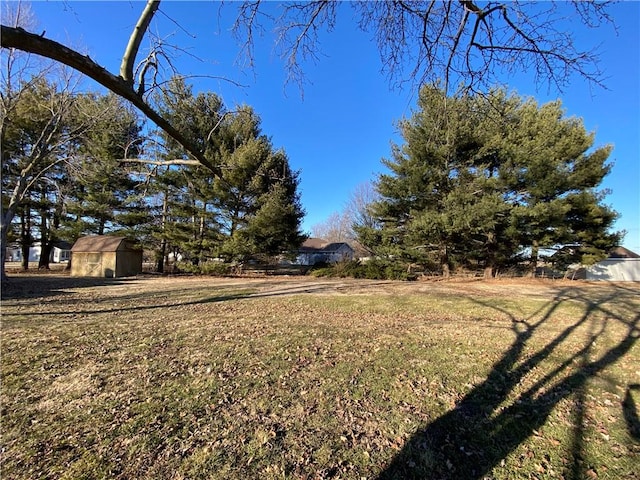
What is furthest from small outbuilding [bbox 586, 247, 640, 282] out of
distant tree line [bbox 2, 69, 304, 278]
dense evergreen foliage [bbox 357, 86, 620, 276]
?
distant tree line [bbox 2, 69, 304, 278]

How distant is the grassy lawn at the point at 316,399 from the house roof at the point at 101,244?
1256 centimetres

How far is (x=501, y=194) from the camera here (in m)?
16.1

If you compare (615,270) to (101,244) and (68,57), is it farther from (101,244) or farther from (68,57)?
(101,244)

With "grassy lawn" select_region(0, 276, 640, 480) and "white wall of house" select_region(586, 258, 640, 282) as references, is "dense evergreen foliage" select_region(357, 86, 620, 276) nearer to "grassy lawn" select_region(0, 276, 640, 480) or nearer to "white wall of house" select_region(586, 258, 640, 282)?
Answer: "white wall of house" select_region(586, 258, 640, 282)

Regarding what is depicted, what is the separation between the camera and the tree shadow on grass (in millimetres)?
2203

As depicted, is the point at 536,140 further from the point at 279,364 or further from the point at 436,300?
the point at 279,364

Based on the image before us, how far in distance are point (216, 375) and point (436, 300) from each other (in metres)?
7.22

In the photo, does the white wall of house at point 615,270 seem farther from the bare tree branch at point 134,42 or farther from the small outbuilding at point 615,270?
the bare tree branch at point 134,42

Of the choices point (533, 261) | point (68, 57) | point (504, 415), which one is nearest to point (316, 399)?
point (504, 415)

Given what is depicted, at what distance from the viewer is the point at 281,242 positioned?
19.4 meters

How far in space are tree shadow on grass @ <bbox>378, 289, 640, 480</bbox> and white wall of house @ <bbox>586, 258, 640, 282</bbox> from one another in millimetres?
19127

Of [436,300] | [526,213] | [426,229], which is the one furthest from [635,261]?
[436,300]

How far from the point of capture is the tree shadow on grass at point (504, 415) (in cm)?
220

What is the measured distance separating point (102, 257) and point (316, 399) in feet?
61.4
